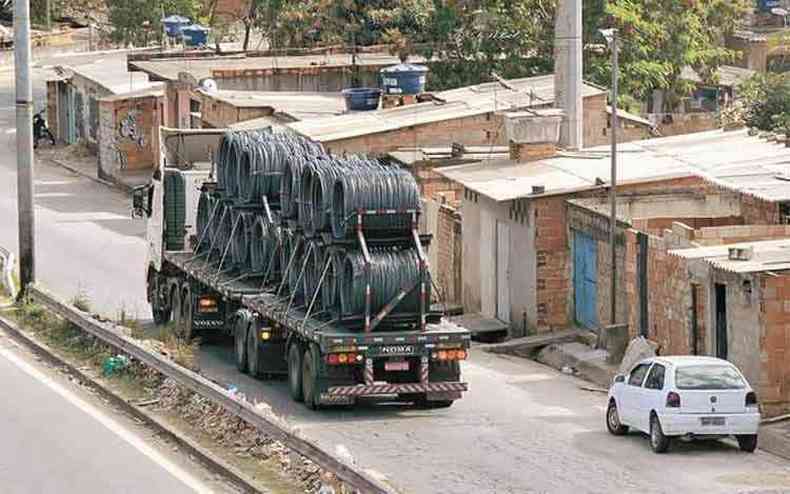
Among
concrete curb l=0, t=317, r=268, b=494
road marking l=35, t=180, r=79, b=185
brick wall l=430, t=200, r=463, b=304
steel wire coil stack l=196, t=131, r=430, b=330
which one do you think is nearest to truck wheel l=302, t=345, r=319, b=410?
steel wire coil stack l=196, t=131, r=430, b=330

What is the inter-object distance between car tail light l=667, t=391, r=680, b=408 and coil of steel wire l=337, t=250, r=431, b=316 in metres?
4.60

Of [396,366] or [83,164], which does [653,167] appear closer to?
[396,366]

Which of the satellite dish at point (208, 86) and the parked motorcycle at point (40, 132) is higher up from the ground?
the satellite dish at point (208, 86)

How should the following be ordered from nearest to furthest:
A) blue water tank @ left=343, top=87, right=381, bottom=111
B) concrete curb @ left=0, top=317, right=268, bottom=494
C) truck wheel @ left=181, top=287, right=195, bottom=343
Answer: concrete curb @ left=0, top=317, right=268, bottom=494
truck wheel @ left=181, top=287, right=195, bottom=343
blue water tank @ left=343, top=87, right=381, bottom=111

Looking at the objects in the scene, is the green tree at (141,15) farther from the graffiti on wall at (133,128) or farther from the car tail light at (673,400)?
the car tail light at (673,400)

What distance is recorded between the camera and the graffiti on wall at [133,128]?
221 feet

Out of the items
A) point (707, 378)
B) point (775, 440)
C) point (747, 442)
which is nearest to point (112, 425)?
point (707, 378)

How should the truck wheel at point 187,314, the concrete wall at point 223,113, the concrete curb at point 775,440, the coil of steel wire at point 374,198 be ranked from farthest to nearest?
1. the concrete wall at point 223,113
2. the truck wheel at point 187,314
3. the coil of steel wire at point 374,198
4. the concrete curb at point 775,440

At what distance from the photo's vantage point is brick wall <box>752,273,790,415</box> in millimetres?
28688

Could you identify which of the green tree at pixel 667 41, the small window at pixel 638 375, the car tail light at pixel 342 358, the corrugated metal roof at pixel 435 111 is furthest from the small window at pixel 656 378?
the green tree at pixel 667 41

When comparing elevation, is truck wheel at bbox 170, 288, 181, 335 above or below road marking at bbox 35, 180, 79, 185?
above

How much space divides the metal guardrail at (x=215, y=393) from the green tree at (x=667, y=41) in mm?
30020

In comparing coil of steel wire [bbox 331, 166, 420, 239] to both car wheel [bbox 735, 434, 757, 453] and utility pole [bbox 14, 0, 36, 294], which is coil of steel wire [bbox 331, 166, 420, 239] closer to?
car wheel [bbox 735, 434, 757, 453]

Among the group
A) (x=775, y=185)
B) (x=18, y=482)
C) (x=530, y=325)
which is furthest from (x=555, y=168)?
(x=18, y=482)
